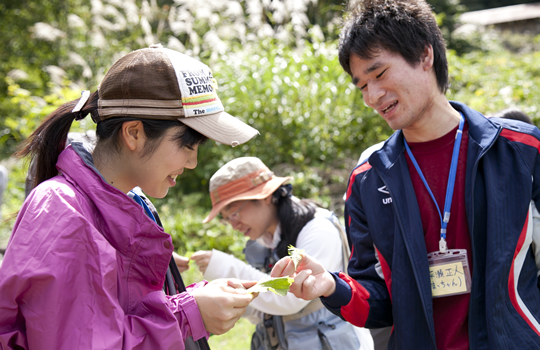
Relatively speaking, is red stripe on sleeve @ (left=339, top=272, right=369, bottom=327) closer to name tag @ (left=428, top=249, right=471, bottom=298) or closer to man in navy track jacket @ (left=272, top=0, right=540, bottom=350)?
man in navy track jacket @ (left=272, top=0, right=540, bottom=350)

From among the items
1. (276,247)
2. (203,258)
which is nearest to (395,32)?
(276,247)

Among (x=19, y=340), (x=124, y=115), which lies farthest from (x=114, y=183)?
(x=19, y=340)

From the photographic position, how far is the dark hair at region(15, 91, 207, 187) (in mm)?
1578

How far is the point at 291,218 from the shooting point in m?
2.82

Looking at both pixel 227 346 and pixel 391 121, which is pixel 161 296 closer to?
pixel 391 121

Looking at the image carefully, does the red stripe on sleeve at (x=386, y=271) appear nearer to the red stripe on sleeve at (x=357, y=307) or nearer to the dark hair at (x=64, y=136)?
the red stripe on sleeve at (x=357, y=307)

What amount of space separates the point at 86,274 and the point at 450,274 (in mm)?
1389

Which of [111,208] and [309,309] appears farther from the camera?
[309,309]

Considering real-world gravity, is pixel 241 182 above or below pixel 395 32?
below

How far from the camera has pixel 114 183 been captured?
5.32 ft

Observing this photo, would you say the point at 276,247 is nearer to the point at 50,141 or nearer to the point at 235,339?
the point at 50,141

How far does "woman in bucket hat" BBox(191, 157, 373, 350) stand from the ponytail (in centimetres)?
134

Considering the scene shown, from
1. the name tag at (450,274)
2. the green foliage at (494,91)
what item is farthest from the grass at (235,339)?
the green foliage at (494,91)

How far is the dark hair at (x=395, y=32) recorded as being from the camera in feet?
6.93
